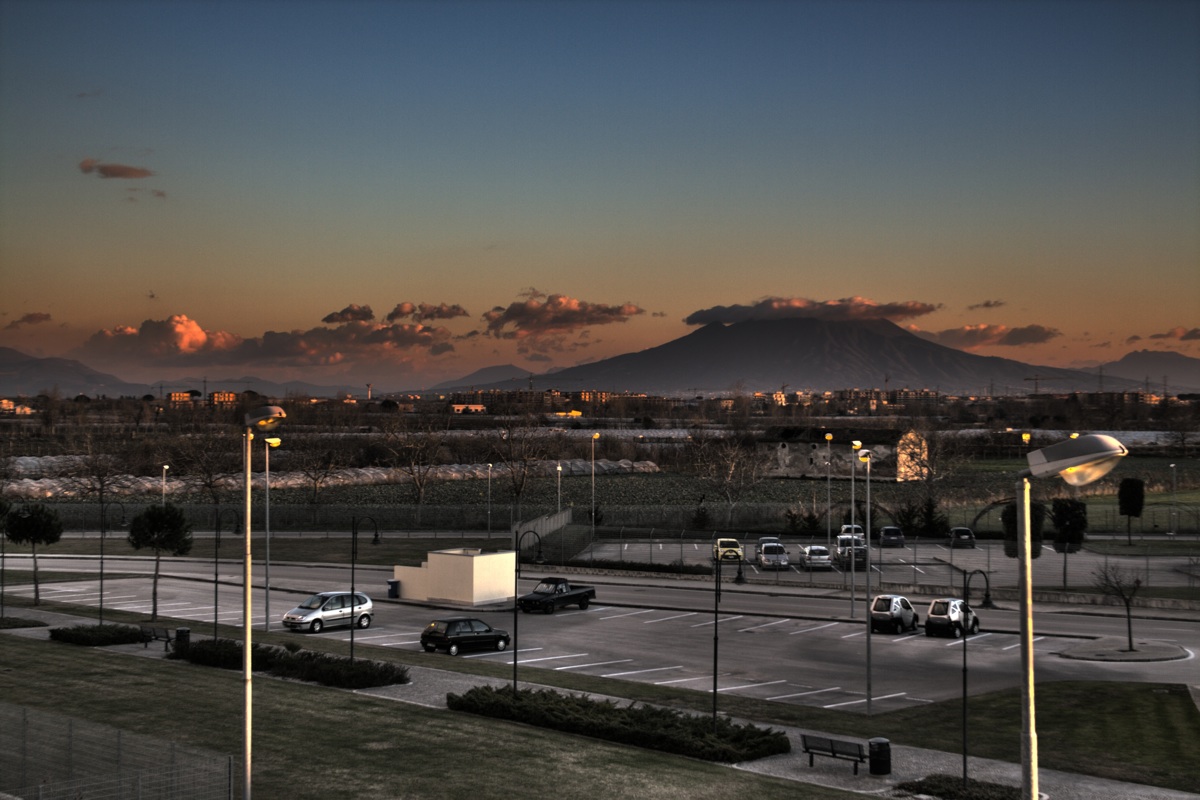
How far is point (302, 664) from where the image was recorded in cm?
3478

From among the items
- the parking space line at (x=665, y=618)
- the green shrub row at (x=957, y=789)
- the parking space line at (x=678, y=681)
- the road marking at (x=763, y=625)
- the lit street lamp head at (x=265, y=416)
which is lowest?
the road marking at (x=763, y=625)

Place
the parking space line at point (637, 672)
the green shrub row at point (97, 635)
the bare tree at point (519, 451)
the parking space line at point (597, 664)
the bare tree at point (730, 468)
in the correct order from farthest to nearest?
the bare tree at point (519, 451), the bare tree at point (730, 468), the green shrub row at point (97, 635), the parking space line at point (597, 664), the parking space line at point (637, 672)

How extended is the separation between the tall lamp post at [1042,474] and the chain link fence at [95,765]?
1323 cm

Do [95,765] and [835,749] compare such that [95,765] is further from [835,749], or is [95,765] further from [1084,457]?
[1084,457]

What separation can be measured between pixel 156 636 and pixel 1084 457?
39.6m

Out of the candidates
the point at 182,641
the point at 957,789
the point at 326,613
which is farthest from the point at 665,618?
the point at 957,789

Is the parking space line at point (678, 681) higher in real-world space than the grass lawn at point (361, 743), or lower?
lower

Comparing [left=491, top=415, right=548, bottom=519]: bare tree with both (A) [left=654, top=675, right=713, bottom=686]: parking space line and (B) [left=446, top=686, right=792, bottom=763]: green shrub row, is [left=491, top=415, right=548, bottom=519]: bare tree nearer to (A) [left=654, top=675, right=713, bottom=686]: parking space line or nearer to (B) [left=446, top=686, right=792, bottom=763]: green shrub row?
(A) [left=654, top=675, right=713, bottom=686]: parking space line

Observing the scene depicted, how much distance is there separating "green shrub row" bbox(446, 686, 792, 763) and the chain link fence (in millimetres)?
9682

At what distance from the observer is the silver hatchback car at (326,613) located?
46.8 meters

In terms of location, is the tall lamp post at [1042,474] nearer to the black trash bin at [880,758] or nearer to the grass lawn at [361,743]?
the grass lawn at [361,743]

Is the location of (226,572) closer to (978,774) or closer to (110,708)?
(110,708)

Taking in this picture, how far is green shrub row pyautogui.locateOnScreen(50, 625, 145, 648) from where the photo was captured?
3991cm

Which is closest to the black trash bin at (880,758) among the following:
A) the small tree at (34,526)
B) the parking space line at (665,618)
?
the parking space line at (665,618)
